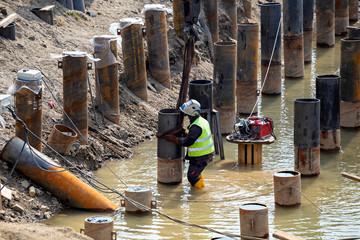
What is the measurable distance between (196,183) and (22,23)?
6.89 m

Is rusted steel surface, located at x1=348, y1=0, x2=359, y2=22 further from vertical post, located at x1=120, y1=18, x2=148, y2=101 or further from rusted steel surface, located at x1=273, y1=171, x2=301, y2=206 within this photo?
rusted steel surface, located at x1=273, y1=171, x2=301, y2=206

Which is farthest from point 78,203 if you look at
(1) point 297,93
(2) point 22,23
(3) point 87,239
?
(1) point 297,93

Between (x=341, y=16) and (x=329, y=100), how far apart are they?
510 inches

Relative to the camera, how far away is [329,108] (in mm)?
15828

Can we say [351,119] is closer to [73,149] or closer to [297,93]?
[297,93]

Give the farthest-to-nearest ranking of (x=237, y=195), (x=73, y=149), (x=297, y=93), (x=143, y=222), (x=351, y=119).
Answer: (x=297, y=93)
(x=351, y=119)
(x=73, y=149)
(x=237, y=195)
(x=143, y=222)

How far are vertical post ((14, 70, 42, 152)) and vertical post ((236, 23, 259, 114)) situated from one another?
6251mm

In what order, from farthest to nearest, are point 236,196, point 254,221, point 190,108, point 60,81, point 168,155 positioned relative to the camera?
point 60,81
point 168,155
point 190,108
point 236,196
point 254,221

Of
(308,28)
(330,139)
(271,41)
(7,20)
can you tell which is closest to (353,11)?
(308,28)

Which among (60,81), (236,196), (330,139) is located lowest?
(236,196)

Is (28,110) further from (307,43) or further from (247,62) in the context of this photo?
(307,43)

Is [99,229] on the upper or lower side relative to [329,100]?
lower

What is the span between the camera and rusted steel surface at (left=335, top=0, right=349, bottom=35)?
27719 millimetres

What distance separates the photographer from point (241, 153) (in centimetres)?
1548
